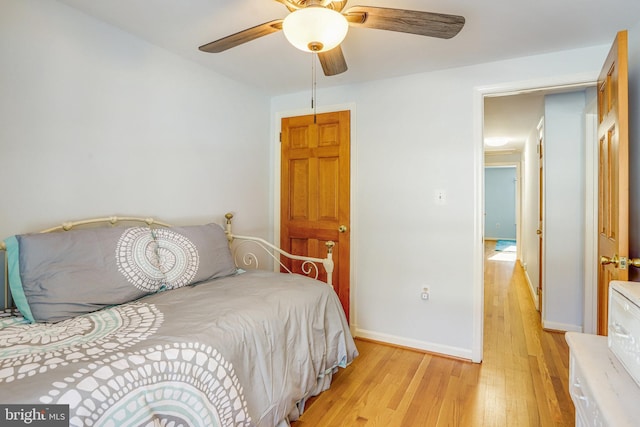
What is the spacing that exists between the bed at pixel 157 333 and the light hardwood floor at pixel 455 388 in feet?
0.77

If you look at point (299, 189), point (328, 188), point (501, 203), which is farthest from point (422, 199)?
point (501, 203)

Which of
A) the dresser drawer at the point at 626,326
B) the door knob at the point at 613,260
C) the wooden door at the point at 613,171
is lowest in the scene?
the dresser drawer at the point at 626,326

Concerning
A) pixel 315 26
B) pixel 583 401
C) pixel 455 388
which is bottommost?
pixel 455 388

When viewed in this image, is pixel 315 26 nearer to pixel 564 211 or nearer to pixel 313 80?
pixel 313 80

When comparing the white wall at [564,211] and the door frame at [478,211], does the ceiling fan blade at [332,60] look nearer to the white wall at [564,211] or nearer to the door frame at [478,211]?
the door frame at [478,211]

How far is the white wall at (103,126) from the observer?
163 cm

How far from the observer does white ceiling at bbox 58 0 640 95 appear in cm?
173

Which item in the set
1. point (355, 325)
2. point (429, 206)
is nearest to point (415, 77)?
point (429, 206)

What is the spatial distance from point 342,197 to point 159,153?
4.82 ft

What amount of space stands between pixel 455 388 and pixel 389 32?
7.27 feet

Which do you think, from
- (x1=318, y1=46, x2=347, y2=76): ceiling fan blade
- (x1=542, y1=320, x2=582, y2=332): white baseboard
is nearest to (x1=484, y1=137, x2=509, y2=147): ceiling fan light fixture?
(x1=542, y1=320, x2=582, y2=332): white baseboard

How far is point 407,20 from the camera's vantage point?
54.7 inches

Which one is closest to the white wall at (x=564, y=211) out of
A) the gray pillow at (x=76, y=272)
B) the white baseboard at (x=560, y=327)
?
the white baseboard at (x=560, y=327)

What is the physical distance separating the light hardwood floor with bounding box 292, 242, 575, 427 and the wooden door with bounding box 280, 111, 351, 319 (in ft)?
2.45
